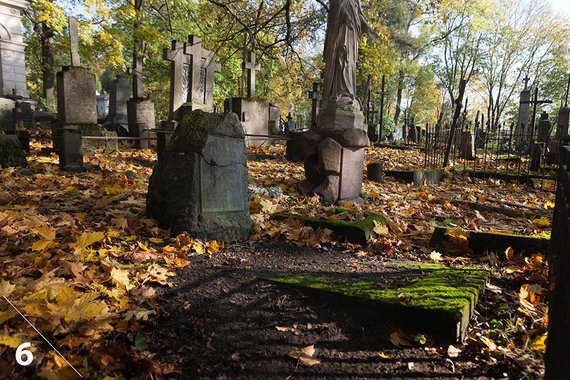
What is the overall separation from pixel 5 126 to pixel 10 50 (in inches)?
239

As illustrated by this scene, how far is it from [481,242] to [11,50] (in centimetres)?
2271

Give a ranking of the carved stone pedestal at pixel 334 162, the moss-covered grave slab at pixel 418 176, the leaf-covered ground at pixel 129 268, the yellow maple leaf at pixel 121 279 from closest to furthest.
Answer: the leaf-covered ground at pixel 129 268 → the yellow maple leaf at pixel 121 279 → the carved stone pedestal at pixel 334 162 → the moss-covered grave slab at pixel 418 176

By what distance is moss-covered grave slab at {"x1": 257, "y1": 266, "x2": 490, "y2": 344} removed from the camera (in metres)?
1.90

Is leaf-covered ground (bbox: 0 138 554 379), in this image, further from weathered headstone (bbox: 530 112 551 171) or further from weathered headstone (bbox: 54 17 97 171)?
weathered headstone (bbox: 530 112 551 171)

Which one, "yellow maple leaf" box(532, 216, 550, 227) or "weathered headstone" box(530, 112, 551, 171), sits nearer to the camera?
"yellow maple leaf" box(532, 216, 550, 227)

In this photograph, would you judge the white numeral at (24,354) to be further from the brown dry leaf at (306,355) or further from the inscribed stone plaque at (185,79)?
the inscribed stone plaque at (185,79)

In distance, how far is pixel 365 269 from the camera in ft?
9.35

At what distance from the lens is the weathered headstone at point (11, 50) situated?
677 inches

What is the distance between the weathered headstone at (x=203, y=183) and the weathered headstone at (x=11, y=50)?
18.7 m

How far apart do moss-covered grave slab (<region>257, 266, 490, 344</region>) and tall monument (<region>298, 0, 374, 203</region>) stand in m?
2.98

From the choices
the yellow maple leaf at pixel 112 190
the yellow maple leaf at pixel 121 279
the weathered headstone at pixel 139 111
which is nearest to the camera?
the yellow maple leaf at pixel 121 279

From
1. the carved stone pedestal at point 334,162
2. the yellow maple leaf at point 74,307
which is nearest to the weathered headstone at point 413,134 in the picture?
the carved stone pedestal at point 334,162

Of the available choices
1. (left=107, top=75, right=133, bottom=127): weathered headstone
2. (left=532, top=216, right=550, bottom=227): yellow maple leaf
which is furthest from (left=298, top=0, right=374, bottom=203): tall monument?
(left=107, top=75, right=133, bottom=127): weathered headstone

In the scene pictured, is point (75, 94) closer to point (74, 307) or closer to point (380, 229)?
point (380, 229)
